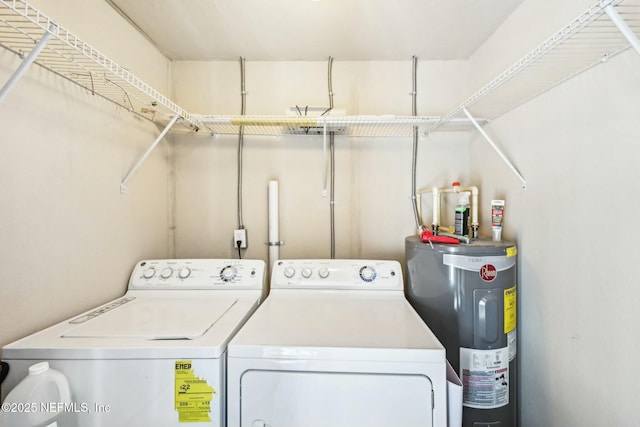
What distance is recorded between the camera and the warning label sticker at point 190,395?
780 millimetres

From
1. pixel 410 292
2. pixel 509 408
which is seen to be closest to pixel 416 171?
pixel 410 292

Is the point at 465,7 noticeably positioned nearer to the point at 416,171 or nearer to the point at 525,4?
the point at 525,4

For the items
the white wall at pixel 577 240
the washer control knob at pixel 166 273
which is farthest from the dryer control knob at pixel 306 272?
the white wall at pixel 577 240

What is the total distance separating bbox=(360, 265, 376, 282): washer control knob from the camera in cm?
137

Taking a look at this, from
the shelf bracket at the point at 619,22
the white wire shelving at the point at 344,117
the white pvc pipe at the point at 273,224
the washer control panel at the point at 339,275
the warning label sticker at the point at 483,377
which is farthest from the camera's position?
the white pvc pipe at the point at 273,224

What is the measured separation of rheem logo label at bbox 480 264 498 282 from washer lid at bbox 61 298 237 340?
1182 millimetres

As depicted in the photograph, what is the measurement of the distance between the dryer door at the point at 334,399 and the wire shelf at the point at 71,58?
47.1 inches

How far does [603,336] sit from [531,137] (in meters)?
0.85

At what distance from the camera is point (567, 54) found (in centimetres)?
86

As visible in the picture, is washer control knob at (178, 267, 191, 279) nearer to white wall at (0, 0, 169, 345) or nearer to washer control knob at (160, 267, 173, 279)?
washer control knob at (160, 267, 173, 279)

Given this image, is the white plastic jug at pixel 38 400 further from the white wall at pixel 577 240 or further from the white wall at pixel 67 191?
the white wall at pixel 577 240

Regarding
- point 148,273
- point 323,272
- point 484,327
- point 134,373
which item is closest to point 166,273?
point 148,273

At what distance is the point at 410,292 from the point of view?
1.38 metres

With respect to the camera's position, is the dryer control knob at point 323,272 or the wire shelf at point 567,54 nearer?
the wire shelf at point 567,54
